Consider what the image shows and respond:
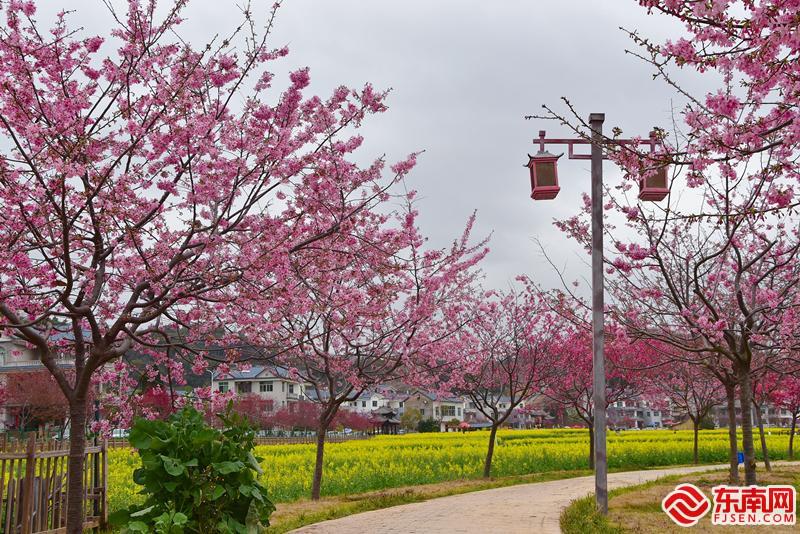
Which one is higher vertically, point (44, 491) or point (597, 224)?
point (597, 224)

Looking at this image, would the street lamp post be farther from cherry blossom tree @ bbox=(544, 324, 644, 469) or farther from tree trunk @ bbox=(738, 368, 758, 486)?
cherry blossom tree @ bbox=(544, 324, 644, 469)

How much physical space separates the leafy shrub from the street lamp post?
5175 millimetres

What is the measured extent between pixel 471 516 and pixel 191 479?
213 inches

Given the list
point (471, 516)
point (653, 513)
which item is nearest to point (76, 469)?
point (471, 516)

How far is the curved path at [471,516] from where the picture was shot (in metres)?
9.30

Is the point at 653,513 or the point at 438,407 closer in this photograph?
the point at 653,513

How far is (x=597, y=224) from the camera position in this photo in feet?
33.1

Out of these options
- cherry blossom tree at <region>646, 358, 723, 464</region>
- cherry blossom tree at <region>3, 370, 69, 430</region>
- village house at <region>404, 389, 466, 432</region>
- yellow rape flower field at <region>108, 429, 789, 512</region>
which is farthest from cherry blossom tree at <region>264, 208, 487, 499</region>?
village house at <region>404, 389, 466, 432</region>

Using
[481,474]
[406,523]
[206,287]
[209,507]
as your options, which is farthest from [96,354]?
[481,474]

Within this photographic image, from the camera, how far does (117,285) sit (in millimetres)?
8992

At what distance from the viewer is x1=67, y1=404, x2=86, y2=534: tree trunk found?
768cm

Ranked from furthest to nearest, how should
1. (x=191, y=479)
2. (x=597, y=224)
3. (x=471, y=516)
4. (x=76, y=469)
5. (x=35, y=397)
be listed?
1. (x=35, y=397)
2. (x=471, y=516)
3. (x=597, y=224)
4. (x=76, y=469)
5. (x=191, y=479)

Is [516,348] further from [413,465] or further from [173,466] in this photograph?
[173,466]

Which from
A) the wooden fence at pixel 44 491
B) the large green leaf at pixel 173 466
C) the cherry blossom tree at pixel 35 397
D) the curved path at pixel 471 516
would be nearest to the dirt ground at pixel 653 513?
the curved path at pixel 471 516
